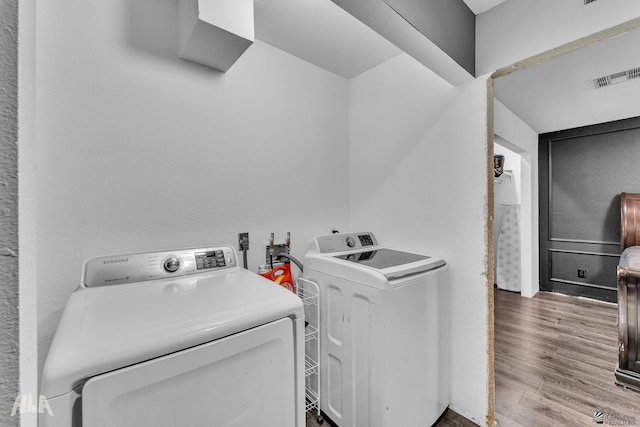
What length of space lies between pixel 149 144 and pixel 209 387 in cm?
124

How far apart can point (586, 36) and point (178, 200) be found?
215cm

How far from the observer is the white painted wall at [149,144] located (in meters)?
1.22

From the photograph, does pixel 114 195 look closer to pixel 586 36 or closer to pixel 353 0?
pixel 353 0

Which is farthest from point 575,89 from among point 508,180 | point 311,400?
point 311,400

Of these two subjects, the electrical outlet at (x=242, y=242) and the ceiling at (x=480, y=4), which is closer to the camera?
the ceiling at (x=480, y=4)

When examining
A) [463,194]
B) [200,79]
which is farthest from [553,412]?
[200,79]

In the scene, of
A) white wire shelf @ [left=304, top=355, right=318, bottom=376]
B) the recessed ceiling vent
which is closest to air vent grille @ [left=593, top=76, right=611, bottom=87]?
the recessed ceiling vent

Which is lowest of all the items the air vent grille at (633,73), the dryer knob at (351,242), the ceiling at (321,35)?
the dryer knob at (351,242)

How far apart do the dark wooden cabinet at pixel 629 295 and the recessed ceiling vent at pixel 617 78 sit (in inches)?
19.6

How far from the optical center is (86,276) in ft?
3.86

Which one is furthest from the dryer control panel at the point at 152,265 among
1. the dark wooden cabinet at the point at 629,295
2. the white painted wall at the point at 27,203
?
the dark wooden cabinet at the point at 629,295

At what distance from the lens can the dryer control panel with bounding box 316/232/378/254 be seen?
1.85 metres

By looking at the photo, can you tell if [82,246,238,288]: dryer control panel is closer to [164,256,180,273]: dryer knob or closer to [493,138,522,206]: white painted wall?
[164,256,180,273]: dryer knob

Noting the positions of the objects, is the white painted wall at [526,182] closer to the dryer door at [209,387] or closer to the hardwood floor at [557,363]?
the hardwood floor at [557,363]
